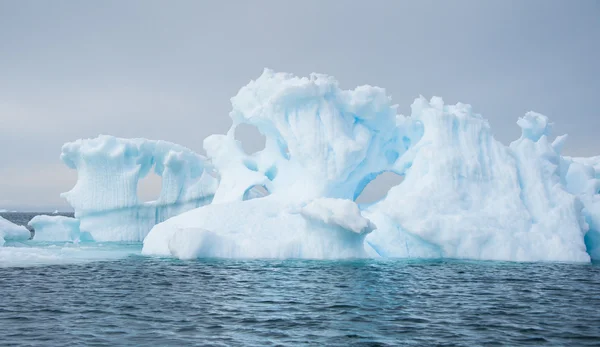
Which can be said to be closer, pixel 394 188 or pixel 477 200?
pixel 477 200

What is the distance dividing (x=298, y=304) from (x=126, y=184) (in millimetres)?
22351

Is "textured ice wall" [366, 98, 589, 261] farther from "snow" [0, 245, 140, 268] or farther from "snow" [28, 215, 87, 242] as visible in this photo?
"snow" [28, 215, 87, 242]

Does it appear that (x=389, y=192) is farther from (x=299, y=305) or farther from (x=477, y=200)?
(x=299, y=305)

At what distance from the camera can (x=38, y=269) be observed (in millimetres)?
17750

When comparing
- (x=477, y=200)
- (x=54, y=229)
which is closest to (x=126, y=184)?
(x=54, y=229)

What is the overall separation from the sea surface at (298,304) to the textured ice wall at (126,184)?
41.6 feet

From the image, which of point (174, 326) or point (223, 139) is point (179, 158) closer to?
point (223, 139)

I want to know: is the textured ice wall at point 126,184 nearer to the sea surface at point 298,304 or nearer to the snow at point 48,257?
the snow at point 48,257

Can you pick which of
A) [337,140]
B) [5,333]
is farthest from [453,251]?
[5,333]

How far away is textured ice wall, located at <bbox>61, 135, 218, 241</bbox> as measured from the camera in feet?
102

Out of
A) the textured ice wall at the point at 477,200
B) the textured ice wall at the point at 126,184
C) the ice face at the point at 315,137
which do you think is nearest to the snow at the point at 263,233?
the textured ice wall at the point at 477,200

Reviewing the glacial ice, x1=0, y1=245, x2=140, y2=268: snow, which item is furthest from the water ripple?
the glacial ice

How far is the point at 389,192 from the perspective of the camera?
23.0 meters

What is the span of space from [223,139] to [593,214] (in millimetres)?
17879
